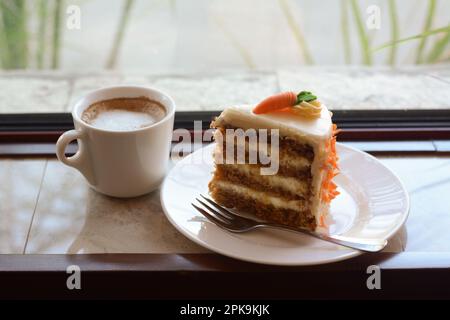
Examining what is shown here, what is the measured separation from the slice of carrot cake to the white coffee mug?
0.10m

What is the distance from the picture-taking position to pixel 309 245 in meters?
0.83

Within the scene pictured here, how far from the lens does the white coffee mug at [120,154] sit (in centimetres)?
91

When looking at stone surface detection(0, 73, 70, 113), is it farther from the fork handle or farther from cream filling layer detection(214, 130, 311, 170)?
the fork handle

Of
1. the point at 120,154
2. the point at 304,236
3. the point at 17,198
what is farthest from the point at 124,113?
the point at 304,236

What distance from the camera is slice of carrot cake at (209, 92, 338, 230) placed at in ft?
2.84

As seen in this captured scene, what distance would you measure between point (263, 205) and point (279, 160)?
0.09m

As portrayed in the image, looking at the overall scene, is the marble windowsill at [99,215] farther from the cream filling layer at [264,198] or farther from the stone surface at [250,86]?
the stone surface at [250,86]

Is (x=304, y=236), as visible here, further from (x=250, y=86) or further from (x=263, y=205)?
(x=250, y=86)

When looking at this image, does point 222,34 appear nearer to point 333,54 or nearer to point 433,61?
point 333,54

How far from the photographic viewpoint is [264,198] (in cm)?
93

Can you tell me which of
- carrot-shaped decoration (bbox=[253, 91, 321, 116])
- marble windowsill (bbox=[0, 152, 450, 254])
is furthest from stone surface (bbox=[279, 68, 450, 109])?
carrot-shaped decoration (bbox=[253, 91, 321, 116])

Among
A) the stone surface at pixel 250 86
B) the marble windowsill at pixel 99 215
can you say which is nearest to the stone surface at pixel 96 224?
the marble windowsill at pixel 99 215

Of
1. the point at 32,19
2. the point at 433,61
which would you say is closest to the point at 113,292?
the point at 32,19

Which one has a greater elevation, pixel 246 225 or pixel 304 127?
pixel 304 127
